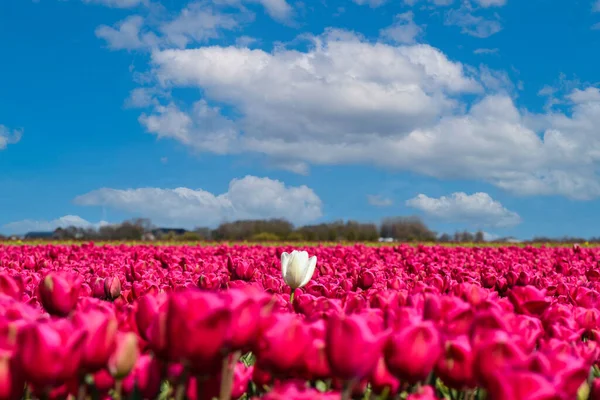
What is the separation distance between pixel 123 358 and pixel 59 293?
1.02 meters

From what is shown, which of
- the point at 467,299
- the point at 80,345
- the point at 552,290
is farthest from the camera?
the point at 552,290

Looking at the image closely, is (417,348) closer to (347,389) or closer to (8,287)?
(347,389)

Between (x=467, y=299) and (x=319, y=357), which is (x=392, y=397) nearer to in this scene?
(x=319, y=357)

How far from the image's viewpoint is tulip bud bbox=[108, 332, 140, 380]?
6.00ft

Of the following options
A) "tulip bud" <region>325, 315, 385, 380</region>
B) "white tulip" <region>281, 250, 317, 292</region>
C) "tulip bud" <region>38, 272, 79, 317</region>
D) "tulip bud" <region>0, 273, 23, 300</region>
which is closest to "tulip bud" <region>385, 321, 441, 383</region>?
"tulip bud" <region>325, 315, 385, 380</region>

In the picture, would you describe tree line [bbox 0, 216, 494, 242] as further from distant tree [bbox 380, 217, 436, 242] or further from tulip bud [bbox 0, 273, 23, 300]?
tulip bud [bbox 0, 273, 23, 300]

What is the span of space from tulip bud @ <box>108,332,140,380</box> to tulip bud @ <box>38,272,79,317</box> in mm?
957

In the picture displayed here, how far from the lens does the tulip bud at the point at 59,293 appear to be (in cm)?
269

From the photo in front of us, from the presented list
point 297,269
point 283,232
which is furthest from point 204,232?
point 297,269

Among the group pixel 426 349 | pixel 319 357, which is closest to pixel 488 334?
pixel 426 349

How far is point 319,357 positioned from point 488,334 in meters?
0.56

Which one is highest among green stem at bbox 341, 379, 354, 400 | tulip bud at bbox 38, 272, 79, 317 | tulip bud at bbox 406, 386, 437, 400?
tulip bud at bbox 38, 272, 79, 317

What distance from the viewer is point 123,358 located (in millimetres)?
1833

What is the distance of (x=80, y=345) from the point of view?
1725 mm
